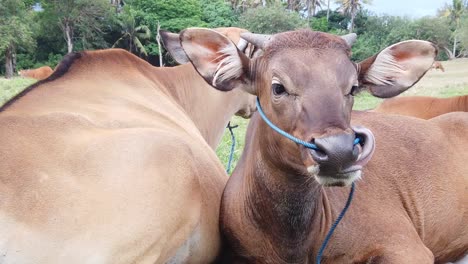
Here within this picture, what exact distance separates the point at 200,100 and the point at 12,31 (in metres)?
44.3

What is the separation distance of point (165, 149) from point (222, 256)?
1.05 m

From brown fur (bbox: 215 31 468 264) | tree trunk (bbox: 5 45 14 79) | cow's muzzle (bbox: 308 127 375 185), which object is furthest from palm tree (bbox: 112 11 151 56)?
cow's muzzle (bbox: 308 127 375 185)

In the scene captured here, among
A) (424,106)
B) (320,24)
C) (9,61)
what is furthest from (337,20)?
(424,106)

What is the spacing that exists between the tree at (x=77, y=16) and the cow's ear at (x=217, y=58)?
53.4 meters

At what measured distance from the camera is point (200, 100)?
655 cm

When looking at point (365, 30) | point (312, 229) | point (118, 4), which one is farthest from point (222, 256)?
point (365, 30)

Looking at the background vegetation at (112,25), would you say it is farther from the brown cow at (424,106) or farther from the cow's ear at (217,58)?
the cow's ear at (217,58)

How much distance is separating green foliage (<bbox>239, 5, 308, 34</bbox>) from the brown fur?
58991mm

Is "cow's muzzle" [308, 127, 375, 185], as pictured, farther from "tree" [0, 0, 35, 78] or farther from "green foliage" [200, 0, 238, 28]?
"green foliage" [200, 0, 238, 28]

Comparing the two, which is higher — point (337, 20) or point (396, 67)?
point (396, 67)

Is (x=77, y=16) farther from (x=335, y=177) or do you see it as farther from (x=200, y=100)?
(x=335, y=177)

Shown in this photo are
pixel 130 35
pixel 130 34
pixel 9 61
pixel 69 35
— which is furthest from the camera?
pixel 130 34

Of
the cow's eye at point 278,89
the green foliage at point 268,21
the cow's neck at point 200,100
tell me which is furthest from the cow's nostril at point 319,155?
the green foliage at point 268,21

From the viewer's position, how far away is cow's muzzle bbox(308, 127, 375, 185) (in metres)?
2.93
